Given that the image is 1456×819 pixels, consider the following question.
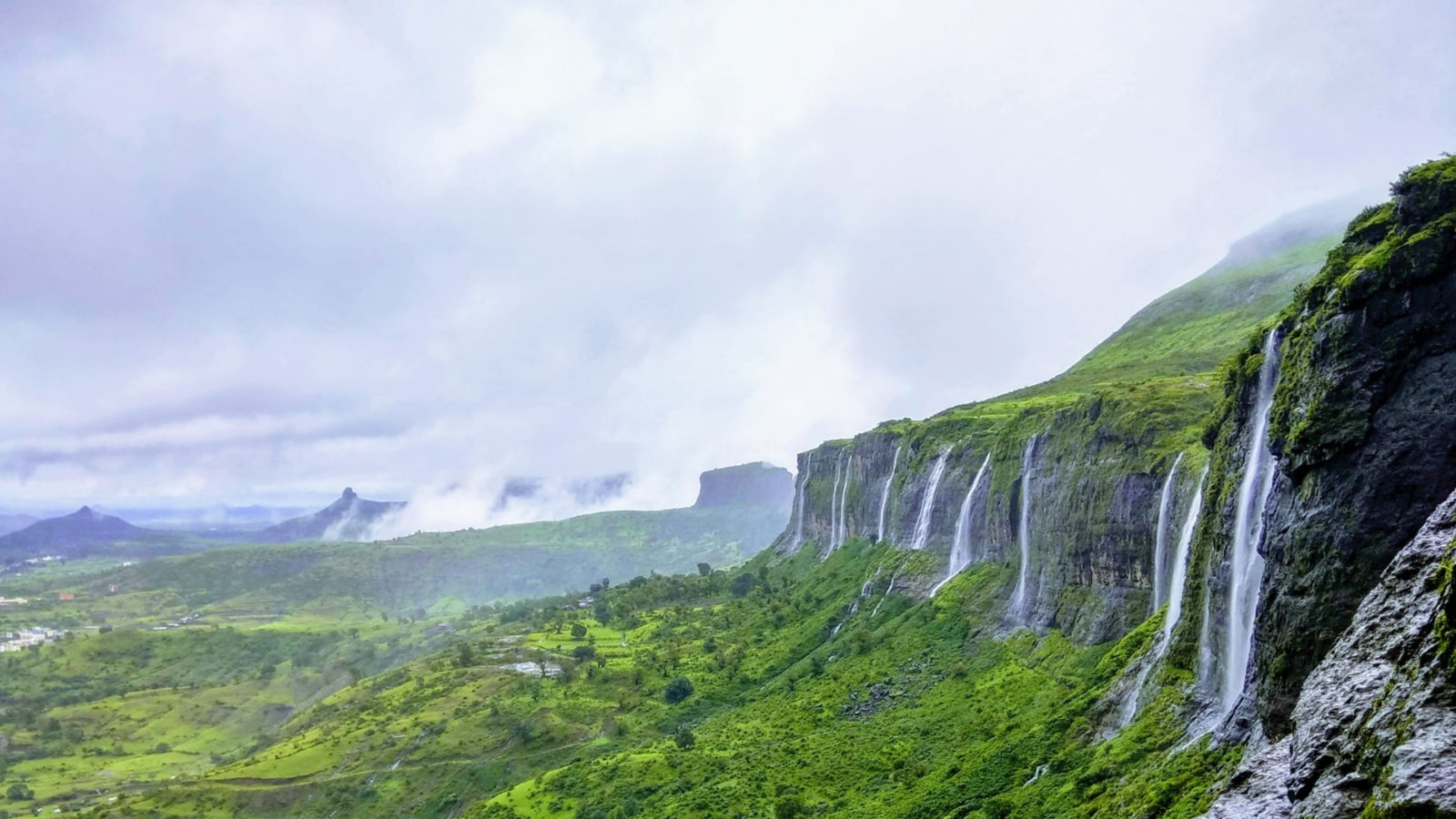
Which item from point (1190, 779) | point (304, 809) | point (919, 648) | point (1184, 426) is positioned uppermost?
point (1184, 426)

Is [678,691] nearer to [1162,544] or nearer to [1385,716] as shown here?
[1162,544]

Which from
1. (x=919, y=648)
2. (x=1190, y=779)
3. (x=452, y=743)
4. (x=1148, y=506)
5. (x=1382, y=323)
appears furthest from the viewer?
(x=452, y=743)

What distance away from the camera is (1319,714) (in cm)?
1694

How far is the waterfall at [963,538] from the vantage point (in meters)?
90.9

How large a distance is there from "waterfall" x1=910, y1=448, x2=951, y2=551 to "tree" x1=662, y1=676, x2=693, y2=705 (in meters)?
34.3

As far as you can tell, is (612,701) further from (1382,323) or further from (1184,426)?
(1382,323)

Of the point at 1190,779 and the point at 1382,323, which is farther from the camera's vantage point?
the point at 1190,779

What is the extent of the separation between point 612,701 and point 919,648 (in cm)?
4818

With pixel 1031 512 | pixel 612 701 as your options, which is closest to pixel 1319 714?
pixel 1031 512

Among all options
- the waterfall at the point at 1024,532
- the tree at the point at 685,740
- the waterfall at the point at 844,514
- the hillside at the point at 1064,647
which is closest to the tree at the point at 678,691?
the hillside at the point at 1064,647

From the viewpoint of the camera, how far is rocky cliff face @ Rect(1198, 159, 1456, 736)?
947 inches

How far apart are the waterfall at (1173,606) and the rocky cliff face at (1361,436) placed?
42.8 feet

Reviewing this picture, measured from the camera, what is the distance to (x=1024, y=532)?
75500mm

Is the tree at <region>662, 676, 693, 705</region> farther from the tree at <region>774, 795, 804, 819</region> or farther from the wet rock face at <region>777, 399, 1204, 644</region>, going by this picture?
the tree at <region>774, 795, 804, 819</region>
